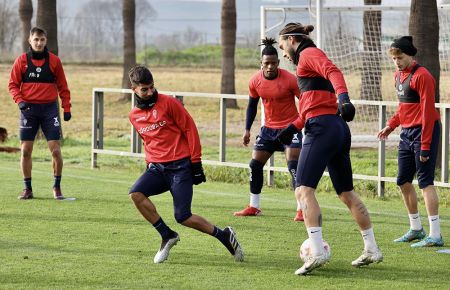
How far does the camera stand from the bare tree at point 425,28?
16.4 m

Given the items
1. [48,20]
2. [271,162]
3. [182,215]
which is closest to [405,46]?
[182,215]

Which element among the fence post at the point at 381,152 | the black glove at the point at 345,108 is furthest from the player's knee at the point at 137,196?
the fence post at the point at 381,152

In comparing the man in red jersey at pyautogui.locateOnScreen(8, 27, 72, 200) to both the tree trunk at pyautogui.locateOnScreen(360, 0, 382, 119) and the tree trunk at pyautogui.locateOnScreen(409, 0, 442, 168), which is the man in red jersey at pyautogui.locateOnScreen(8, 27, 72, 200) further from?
the tree trunk at pyautogui.locateOnScreen(360, 0, 382, 119)

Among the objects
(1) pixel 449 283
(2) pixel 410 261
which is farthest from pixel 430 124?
(1) pixel 449 283

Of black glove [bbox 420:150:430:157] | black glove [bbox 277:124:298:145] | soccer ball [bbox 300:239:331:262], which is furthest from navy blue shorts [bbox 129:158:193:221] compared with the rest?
black glove [bbox 420:150:430:157]

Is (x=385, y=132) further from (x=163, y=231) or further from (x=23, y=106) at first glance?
(x=23, y=106)

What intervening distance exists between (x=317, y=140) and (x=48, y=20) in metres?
15.1

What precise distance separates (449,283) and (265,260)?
5.73 feet

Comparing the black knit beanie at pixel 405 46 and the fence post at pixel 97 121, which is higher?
the black knit beanie at pixel 405 46

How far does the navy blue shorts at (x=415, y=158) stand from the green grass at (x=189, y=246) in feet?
2.16

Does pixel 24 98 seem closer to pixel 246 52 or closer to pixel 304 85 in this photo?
pixel 304 85

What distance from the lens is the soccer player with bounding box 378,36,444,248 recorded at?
10.7 metres

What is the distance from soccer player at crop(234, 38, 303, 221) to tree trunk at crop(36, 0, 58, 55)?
433 inches

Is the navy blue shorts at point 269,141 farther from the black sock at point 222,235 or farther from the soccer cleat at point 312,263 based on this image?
the soccer cleat at point 312,263
